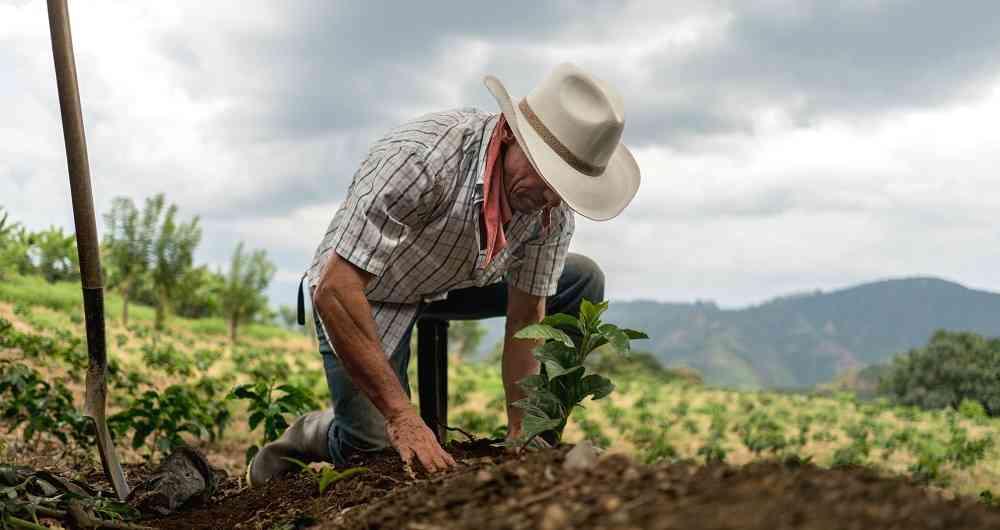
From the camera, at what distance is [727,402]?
10.6m

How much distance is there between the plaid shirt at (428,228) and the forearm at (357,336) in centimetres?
12

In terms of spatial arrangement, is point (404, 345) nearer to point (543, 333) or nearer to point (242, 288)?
point (543, 333)

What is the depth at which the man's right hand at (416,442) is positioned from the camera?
2.58m

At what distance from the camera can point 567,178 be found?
2855 millimetres

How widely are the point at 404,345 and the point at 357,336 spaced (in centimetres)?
91

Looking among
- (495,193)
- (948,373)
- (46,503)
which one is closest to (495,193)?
(495,193)

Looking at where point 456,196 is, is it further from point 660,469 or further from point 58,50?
point 58,50

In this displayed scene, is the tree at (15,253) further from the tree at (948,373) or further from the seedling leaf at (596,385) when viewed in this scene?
the tree at (948,373)

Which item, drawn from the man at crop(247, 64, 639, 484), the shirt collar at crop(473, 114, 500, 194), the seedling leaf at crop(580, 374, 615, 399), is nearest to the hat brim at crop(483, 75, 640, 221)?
the man at crop(247, 64, 639, 484)

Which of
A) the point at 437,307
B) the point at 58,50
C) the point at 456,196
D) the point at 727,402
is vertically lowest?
the point at 727,402

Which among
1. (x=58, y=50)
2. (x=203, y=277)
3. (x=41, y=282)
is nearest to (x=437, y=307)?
(x=58, y=50)

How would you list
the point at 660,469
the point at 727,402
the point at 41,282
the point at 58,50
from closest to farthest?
the point at 660,469 < the point at 58,50 < the point at 727,402 < the point at 41,282

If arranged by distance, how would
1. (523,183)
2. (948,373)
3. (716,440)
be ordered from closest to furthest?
(523,183), (716,440), (948,373)

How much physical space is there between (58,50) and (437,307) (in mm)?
1868
